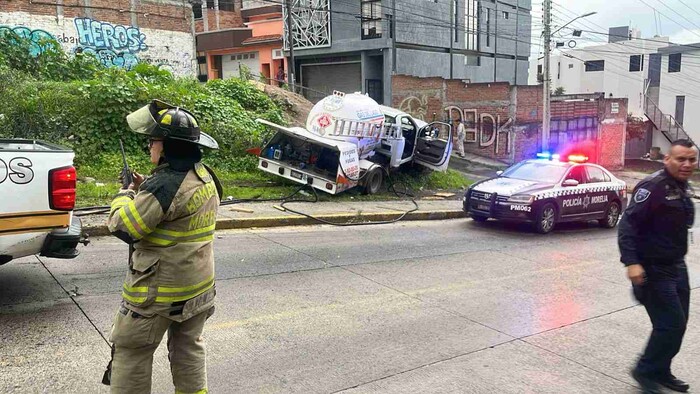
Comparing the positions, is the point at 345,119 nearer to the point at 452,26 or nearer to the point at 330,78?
the point at 330,78

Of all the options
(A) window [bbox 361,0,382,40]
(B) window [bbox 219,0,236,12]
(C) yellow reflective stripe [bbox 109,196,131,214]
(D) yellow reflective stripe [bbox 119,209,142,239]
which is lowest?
(D) yellow reflective stripe [bbox 119,209,142,239]

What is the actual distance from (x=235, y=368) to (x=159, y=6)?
24.9 meters

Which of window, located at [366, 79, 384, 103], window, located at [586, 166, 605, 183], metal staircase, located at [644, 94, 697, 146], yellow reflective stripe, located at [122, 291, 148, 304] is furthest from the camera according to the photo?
metal staircase, located at [644, 94, 697, 146]

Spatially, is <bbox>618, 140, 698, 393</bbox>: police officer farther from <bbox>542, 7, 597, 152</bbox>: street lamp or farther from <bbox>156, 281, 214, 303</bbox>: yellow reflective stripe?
<bbox>542, 7, 597, 152</bbox>: street lamp

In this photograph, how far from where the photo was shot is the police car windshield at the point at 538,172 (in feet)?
41.8

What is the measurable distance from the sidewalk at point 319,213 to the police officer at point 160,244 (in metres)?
6.35

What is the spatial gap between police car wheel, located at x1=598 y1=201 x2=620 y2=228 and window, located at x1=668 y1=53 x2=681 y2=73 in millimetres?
35737

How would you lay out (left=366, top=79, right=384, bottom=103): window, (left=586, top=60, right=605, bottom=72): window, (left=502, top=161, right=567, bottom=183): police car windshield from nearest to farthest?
(left=502, top=161, right=567, bottom=183): police car windshield, (left=366, top=79, right=384, bottom=103): window, (left=586, top=60, right=605, bottom=72): window

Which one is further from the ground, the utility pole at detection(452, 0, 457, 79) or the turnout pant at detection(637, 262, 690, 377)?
the utility pole at detection(452, 0, 457, 79)

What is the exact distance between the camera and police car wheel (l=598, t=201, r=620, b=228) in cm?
1373

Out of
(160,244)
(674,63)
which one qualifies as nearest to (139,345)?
(160,244)

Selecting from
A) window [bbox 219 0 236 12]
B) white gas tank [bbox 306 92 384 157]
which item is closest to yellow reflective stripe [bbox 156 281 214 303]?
white gas tank [bbox 306 92 384 157]

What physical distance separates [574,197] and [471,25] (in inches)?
1064

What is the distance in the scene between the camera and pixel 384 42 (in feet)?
101
